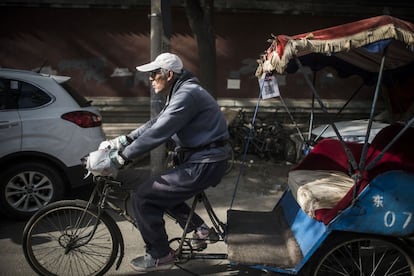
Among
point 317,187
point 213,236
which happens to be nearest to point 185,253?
point 213,236

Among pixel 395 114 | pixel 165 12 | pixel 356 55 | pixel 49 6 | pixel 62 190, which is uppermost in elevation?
pixel 49 6

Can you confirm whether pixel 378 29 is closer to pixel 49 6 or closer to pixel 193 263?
pixel 193 263

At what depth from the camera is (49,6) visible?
29.7 feet

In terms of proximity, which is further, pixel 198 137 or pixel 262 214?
pixel 262 214

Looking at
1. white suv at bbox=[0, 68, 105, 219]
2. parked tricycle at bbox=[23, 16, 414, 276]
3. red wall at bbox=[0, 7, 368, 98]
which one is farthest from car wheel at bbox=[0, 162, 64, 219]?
red wall at bbox=[0, 7, 368, 98]

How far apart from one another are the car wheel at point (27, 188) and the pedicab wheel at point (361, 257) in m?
3.09

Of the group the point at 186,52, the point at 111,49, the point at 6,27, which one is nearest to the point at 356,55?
the point at 186,52

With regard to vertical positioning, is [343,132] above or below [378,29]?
below

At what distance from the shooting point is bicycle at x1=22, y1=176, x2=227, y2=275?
121 inches

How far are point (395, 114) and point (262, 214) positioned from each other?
1.89m

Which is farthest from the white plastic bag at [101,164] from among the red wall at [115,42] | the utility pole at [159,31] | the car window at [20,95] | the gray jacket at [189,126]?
the red wall at [115,42]

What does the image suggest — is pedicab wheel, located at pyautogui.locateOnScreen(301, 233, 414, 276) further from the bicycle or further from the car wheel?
the car wheel

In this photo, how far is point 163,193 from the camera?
2.97 m

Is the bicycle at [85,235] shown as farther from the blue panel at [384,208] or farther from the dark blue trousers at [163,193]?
the blue panel at [384,208]
